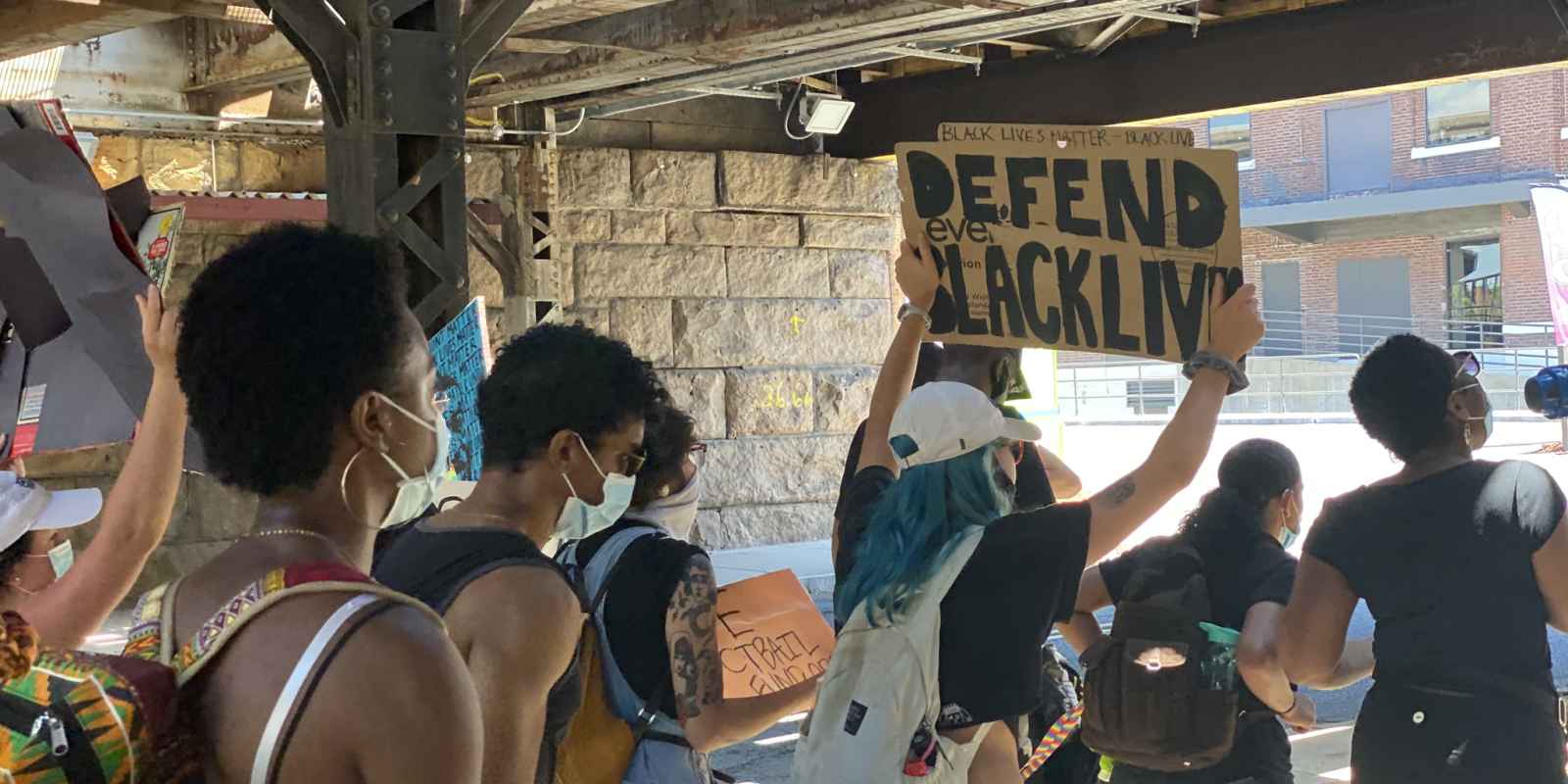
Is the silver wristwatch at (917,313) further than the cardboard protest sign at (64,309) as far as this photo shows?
Yes

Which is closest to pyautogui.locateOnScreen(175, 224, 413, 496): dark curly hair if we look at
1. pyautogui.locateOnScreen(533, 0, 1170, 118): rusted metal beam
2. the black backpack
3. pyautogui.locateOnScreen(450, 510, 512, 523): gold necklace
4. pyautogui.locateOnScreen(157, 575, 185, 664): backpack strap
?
pyautogui.locateOnScreen(157, 575, 185, 664): backpack strap

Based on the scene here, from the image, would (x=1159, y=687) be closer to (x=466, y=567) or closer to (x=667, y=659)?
(x=667, y=659)

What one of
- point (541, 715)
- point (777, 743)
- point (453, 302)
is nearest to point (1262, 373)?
point (777, 743)

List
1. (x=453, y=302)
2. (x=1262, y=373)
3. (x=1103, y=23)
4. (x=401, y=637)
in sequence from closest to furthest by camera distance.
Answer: (x=401, y=637), (x=453, y=302), (x=1103, y=23), (x=1262, y=373)

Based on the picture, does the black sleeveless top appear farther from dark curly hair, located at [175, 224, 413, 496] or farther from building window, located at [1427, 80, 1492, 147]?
building window, located at [1427, 80, 1492, 147]

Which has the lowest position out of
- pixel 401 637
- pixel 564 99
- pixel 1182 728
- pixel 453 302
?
pixel 1182 728

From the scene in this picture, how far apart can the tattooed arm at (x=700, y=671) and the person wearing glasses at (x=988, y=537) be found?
0.25 meters

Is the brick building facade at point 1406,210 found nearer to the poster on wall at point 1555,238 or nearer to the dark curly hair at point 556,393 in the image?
the poster on wall at point 1555,238

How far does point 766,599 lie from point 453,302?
1.84 metres

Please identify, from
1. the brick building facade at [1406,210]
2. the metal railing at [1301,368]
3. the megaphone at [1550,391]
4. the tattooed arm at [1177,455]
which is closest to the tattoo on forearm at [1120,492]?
the tattooed arm at [1177,455]

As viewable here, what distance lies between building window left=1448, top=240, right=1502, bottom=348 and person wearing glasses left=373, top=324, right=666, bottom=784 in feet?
113

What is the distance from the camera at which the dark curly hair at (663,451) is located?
127 inches

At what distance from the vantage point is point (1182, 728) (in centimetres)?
350

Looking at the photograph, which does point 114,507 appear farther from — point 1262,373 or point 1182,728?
point 1262,373
